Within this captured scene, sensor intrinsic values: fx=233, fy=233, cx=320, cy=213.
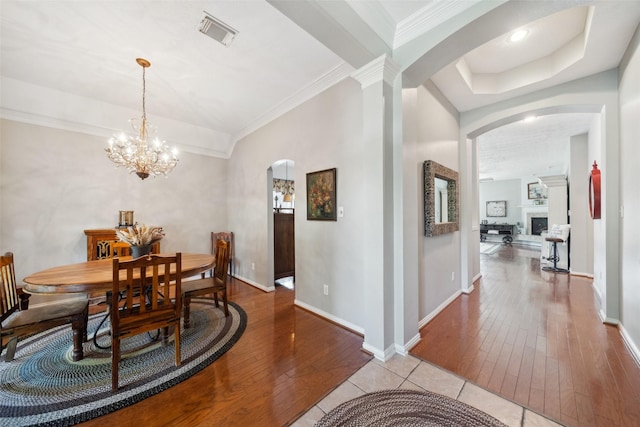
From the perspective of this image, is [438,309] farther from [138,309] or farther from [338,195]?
[138,309]

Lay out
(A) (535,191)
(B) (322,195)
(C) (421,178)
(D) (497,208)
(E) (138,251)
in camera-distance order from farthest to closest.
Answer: (D) (497,208) < (A) (535,191) < (B) (322,195) < (C) (421,178) < (E) (138,251)

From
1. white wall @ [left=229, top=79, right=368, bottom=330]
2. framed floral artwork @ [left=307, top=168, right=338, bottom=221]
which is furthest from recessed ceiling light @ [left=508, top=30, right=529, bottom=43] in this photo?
framed floral artwork @ [left=307, top=168, right=338, bottom=221]

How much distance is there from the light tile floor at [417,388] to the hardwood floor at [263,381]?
0.07 m

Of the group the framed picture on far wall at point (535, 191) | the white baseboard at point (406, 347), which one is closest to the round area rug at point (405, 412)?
the white baseboard at point (406, 347)

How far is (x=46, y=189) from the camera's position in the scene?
3.16 metres

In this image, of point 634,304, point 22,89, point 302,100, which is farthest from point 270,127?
point 634,304

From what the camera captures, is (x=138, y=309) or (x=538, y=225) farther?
(x=538, y=225)

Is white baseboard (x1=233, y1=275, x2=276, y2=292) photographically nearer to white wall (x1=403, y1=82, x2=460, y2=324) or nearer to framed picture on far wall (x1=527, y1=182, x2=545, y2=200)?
white wall (x1=403, y1=82, x2=460, y2=324)

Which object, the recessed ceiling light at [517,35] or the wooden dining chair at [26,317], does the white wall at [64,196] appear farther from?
the recessed ceiling light at [517,35]

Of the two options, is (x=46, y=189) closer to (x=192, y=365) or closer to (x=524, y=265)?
(x=192, y=365)

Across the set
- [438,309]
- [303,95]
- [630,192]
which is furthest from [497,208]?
[303,95]

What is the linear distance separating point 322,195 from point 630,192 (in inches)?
114

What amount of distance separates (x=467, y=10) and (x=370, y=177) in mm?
1323

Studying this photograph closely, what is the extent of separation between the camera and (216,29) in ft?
6.61
